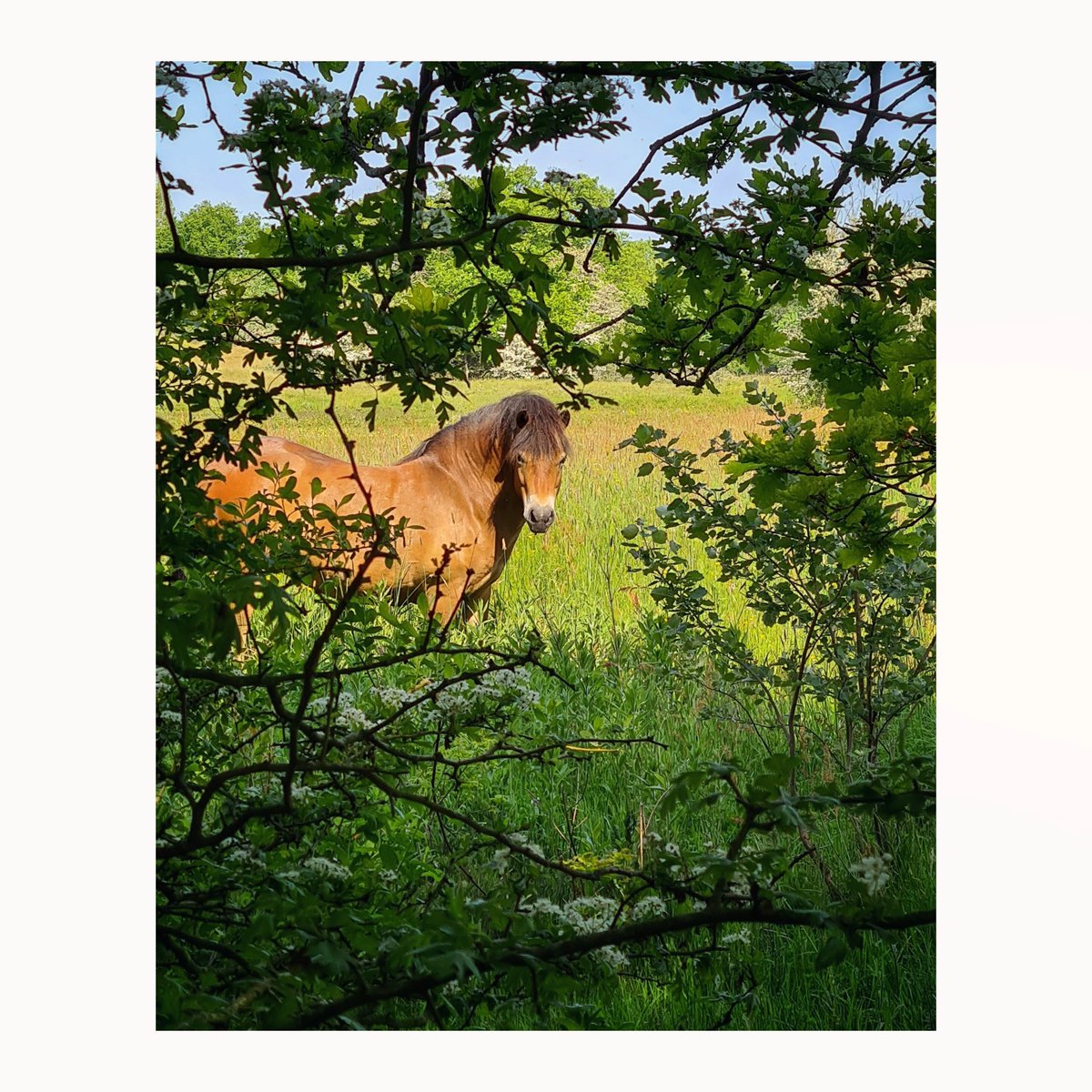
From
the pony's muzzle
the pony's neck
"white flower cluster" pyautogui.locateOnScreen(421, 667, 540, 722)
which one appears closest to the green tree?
"white flower cluster" pyautogui.locateOnScreen(421, 667, 540, 722)

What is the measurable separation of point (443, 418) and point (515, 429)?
1.52 feet

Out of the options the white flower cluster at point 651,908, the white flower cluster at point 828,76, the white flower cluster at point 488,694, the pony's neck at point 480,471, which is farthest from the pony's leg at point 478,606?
the white flower cluster at point 828,76

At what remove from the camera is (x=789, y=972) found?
2.40 m

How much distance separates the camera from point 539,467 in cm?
262

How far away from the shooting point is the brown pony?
2535 mm

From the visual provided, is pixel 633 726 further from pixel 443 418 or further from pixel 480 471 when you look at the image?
pixel 443 418

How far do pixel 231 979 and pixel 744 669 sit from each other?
1310mm

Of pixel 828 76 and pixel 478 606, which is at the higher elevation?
pixel 828 76

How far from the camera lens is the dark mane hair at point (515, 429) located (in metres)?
2.53

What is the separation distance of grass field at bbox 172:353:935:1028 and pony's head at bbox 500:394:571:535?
3cm

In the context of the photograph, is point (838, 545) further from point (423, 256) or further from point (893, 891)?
point (423, 256)

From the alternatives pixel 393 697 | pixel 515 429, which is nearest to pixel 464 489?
pixel 515 429
